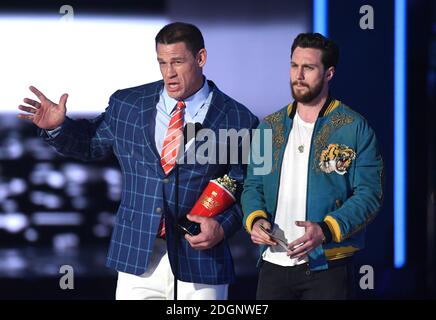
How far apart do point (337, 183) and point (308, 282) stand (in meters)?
0.40

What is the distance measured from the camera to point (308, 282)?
12.4 feet

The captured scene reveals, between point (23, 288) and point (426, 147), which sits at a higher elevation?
point (426, 147)

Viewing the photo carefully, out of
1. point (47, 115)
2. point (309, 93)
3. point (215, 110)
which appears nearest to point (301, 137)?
point (309, 93)

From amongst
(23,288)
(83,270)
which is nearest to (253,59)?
(83,270)

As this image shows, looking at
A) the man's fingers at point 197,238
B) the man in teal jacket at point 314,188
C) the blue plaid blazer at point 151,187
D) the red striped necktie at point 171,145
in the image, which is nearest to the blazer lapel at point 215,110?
the blue plaid blazer at point 151,187

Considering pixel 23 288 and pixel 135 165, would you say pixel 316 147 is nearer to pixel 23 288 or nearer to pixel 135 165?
pixel 135 165

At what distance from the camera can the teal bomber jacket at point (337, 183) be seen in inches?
147

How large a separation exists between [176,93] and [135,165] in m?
0.33

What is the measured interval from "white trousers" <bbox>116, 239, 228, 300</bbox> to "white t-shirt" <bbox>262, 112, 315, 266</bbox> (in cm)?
30

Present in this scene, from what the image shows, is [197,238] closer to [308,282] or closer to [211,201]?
[211,201]

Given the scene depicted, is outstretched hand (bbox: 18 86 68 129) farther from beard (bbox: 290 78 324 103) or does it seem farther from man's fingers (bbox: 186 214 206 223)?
beard (bbox: 290 78 324 103)

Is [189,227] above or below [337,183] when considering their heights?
below

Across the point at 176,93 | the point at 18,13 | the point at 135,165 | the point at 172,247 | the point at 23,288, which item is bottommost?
the point at 23,288
